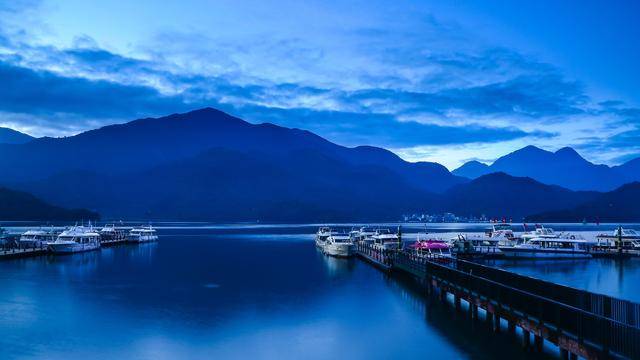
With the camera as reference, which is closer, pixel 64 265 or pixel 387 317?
pixel 387 317

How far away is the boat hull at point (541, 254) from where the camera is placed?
80500 mm

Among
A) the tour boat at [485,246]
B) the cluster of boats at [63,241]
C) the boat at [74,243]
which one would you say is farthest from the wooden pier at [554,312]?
the cluster of boats at [63,241]

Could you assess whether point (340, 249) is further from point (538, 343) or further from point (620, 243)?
point (538, 343)

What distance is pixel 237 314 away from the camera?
40.6 m

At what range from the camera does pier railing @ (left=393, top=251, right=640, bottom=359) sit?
19234 millimetres

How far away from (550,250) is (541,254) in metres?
1.56

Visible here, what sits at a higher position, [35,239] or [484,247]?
[35,239]

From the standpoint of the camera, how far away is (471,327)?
116ft

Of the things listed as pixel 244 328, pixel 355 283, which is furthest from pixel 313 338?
pixel 355 283

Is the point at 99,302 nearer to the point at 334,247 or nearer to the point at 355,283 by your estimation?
the point at 355,283

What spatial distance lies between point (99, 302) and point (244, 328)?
1523 cm

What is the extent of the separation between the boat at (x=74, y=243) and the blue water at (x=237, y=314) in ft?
42.0

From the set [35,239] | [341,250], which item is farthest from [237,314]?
[35,239]

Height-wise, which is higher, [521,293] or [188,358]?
[521,293]
